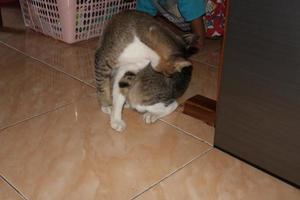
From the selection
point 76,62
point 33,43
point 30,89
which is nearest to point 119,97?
point 30,89

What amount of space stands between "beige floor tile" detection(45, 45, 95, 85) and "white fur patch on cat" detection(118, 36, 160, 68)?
328 millimetres

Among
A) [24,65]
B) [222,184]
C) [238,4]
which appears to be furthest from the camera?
[24,65]

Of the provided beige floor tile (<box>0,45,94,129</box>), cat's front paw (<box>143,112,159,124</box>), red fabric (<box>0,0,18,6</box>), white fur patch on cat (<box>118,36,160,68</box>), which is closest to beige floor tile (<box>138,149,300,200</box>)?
cat's front paw (<box>143,112,159,124</box>)

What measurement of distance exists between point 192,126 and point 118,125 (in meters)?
0.26

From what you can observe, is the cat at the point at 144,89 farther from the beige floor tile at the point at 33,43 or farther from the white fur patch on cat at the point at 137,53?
the beige floor tile at the point at 33,43

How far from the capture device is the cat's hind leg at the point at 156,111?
133 centimetres

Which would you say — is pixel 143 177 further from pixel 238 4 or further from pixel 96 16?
pixel 96 16

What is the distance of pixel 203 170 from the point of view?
1.11 metres

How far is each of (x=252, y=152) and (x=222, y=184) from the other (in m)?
0.13

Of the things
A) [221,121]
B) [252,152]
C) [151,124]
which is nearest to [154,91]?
[151,124]

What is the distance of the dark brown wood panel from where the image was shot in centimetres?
88

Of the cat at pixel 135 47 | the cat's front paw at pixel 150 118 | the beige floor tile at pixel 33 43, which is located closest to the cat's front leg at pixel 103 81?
the cat at pixel 135 47

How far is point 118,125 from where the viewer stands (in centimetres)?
129

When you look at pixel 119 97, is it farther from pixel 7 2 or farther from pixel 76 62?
pixel 7 2
